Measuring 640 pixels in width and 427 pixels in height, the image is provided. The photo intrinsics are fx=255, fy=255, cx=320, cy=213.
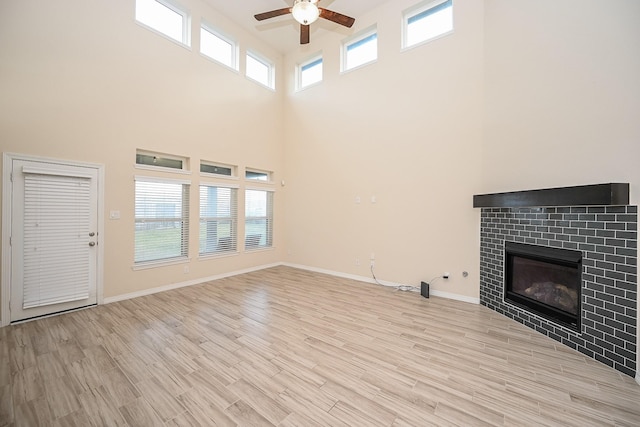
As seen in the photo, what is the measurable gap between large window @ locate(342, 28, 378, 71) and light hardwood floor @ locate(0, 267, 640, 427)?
4827 millimetres

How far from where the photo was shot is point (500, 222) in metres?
3.54

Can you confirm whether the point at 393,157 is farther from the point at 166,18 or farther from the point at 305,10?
the point at 166,18

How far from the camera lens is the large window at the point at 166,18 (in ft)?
14.0

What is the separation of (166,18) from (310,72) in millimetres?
3033

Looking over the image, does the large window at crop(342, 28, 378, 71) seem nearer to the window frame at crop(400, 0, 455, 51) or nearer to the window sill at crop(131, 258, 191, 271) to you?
the window frame at crop(400, 0, 455, 51)

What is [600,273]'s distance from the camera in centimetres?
239

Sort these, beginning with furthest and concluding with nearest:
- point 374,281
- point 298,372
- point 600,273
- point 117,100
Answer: point 374,281
point 117,100
point 600,273
point 298,372

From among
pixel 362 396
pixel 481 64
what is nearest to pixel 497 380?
pixel 362 396

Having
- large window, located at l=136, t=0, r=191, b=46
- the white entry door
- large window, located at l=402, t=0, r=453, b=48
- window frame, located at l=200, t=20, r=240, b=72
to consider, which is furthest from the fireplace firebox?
large window, located at l=136, t=0, r=191, b=46

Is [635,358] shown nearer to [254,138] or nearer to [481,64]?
[481,64]

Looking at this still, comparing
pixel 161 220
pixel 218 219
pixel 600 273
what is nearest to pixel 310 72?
pixel 218 219

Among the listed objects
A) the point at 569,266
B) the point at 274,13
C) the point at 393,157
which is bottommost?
the point at 569,266

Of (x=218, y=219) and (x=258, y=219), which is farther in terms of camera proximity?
(x=258, y=219)

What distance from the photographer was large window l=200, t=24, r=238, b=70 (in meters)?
5.13
